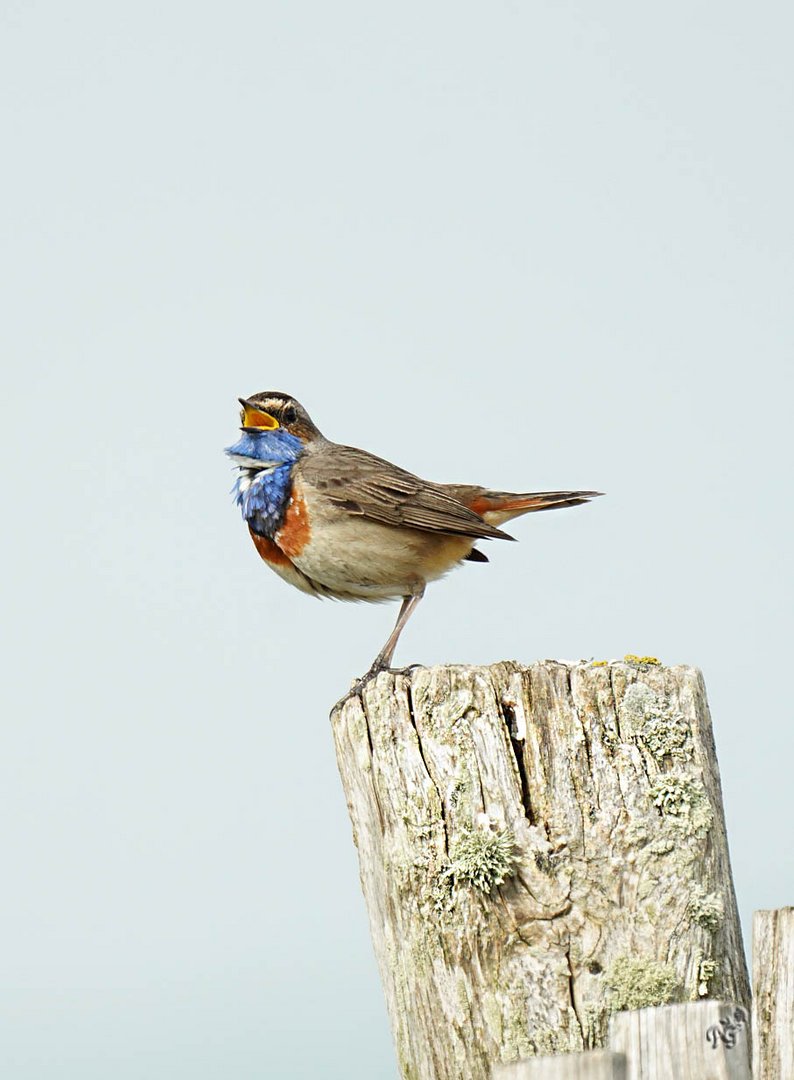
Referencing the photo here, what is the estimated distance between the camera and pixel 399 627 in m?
7.80

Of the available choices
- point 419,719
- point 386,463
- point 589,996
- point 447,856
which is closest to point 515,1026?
point 589,996

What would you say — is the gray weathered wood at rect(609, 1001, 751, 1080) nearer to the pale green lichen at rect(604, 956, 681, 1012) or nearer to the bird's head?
the pale green lichen at rect(604, 956, 681, 1012)

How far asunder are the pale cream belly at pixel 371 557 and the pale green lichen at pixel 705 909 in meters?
3.41

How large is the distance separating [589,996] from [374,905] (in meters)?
0.87

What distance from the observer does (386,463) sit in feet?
27.4

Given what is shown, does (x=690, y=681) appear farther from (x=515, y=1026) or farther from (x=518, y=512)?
(x=518, y=512)

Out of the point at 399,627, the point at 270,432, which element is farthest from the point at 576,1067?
the point at 270,432

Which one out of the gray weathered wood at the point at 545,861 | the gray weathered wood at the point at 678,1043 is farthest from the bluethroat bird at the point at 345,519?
the gray weathered wood at the point at 678,1043

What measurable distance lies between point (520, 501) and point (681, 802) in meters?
4.00

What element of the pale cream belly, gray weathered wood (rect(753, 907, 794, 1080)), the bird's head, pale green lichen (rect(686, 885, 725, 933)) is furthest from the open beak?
gray weathered wood (rect(753, 907, 794, 1080))

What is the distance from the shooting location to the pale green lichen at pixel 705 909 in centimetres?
466

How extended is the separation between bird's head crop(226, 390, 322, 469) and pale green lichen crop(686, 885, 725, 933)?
4182mm

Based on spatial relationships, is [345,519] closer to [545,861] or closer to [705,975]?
[545,861]

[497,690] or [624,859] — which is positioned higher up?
[497,690]
